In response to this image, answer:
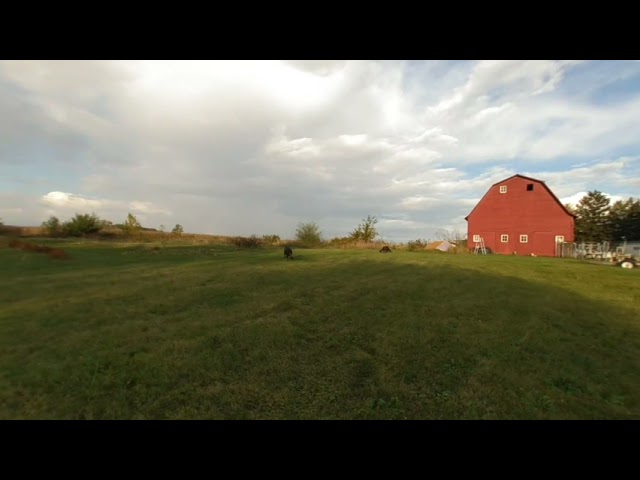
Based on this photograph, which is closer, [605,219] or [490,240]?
[490,240]

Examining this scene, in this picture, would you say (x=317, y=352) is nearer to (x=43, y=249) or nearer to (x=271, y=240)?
(x=43, y=249)

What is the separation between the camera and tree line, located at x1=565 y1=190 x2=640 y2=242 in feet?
154

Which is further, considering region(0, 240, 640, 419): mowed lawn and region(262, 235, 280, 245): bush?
A: region(262, 235, 280, 245): bush

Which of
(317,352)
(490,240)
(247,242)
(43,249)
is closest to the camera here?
(317,352)

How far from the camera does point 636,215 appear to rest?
46812 millimetres

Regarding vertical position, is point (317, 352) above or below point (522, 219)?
below

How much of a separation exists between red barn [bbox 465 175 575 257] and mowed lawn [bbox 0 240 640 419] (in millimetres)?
28123

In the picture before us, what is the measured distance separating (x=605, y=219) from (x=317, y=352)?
6414 cm

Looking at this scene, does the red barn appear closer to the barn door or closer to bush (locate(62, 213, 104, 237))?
the barn door

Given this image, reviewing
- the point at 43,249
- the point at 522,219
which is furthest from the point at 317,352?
the point at 522,219

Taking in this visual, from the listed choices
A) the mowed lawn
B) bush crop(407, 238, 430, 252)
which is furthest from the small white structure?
the mowed lawn

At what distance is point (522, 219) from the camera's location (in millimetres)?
34594
